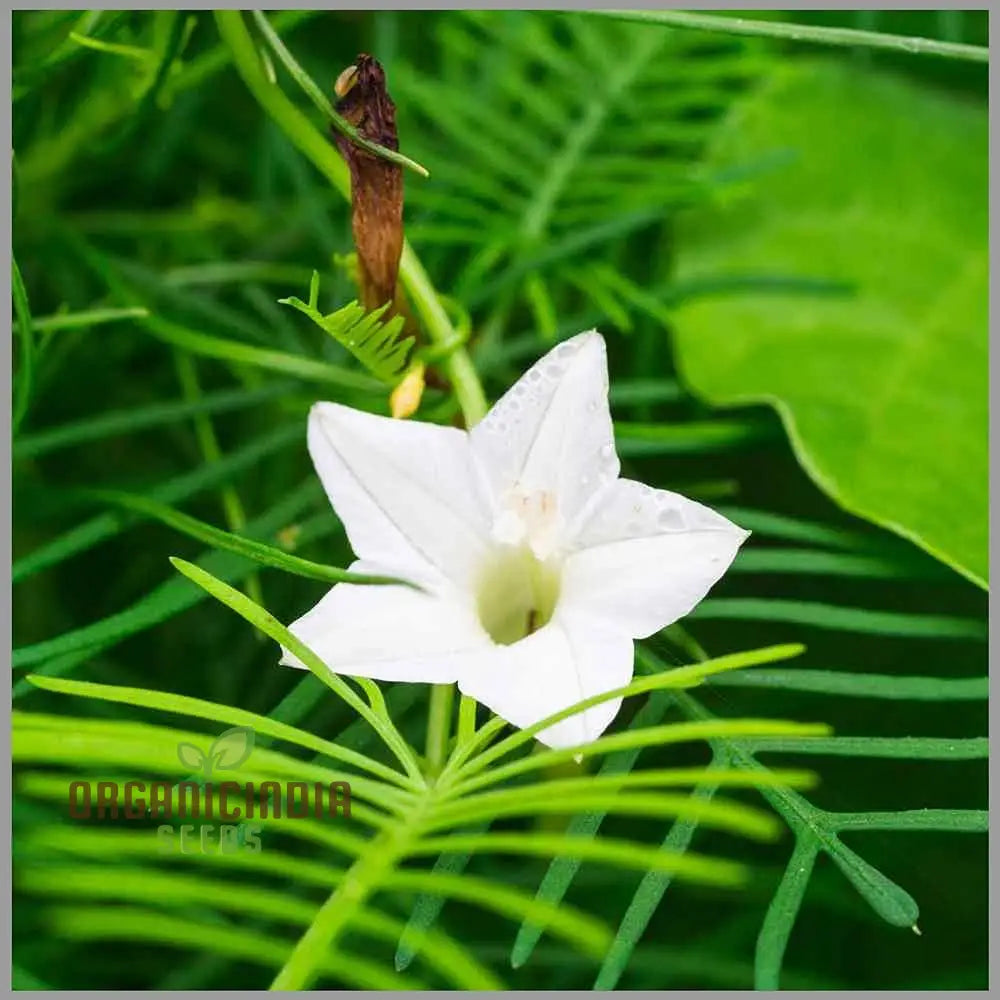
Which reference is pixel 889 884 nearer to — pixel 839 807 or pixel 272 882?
pixel 839 807

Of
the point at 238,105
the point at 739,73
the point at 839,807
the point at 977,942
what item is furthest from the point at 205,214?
the point at 977,942

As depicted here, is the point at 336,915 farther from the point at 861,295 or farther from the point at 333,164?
the point at 861,295

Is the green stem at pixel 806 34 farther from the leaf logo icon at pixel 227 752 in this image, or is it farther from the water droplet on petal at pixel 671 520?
the leaf logo icon at pixel 227 752

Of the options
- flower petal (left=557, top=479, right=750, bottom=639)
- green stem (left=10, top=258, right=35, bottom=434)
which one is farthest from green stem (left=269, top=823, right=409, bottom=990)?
green stem (left=10, top=258, right=35, bottom=434)

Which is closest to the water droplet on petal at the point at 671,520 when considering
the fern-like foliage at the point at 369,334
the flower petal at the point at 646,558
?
the flower petal at the point at 646,558

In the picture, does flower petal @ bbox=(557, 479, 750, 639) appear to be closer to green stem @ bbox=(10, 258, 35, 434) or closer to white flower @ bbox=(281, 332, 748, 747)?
white flower @ bbox=(281, 332, 748, 747)

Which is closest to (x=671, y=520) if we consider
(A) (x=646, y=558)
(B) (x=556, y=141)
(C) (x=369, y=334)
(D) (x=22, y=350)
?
(A) (x=646, y=558)
